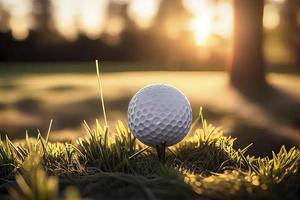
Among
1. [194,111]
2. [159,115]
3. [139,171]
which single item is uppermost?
[159,115]

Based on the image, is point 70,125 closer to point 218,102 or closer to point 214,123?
point 214,123

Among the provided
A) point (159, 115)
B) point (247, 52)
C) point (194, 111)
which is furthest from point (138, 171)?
point (247, 52)

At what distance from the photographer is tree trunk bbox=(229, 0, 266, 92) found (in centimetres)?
1124

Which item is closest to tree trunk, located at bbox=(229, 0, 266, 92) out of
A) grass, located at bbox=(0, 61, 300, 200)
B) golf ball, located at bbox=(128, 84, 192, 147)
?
grass, located at bbox=(0, 61, 300, 200)

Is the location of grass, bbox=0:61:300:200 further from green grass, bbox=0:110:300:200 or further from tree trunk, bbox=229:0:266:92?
tree trunk, bbox=229:0:266:92

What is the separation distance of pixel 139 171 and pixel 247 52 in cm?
834

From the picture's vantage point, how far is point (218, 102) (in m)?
10.8

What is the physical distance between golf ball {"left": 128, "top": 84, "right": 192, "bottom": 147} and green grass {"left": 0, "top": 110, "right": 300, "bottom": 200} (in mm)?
146

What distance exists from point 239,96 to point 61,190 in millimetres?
8214

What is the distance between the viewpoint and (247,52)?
11555 mm

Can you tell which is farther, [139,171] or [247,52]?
[247,52]

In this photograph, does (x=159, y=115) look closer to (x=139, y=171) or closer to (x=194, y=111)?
(x=139, y=171)

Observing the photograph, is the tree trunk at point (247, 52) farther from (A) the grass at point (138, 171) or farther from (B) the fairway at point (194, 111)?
(A) the grass at point (138, 171)

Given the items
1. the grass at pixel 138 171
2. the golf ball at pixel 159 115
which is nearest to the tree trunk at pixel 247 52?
the grass at pixel 138 171
